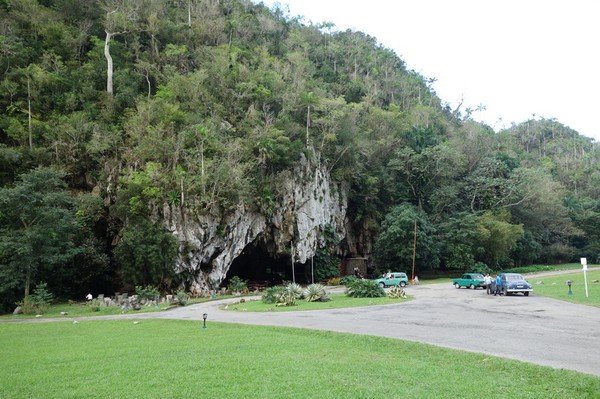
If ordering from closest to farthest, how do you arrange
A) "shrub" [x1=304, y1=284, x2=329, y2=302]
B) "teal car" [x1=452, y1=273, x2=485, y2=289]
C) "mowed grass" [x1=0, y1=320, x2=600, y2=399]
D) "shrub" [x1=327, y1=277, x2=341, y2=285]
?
1. "mowed grass" [x1=0, y1=320, x2=600, y2=399]
2. "shrub" [x1=304, y1=284, x2=329, y2=302]
3. "teal car" [x1=452, y1=273, x2=485, y2=289]
4. "shrub" [x1=327, y1=277, x2=341, y2=285]

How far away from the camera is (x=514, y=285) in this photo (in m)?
26.2

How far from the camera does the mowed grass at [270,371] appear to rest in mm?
6867

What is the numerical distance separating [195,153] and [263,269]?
60.8 ft

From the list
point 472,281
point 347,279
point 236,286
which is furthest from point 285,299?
point 347,279

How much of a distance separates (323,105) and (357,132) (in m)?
6.40

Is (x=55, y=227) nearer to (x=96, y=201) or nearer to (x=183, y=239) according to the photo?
(x=96, y=201)

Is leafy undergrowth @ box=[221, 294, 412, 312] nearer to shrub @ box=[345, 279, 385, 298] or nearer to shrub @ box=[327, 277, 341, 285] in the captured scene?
shrub @ box=[345, 279, 385, 298]

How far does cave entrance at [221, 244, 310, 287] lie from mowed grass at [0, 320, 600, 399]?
33083mm

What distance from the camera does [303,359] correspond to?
9.20 meters

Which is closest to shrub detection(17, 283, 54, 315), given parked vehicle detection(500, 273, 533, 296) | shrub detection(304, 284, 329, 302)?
shrub detection(304, 284, 329, 302)

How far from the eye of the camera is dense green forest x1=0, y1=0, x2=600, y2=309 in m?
30.3

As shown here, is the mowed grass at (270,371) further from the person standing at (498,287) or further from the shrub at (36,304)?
the person standing at (498,287)

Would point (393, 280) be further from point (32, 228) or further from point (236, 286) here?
point (32, 228)

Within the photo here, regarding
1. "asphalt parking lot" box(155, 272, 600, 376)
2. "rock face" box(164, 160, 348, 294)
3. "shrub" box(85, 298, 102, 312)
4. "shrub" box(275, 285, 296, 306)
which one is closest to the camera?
"asphalt parking lot" box(155, 272, 600, 376)
